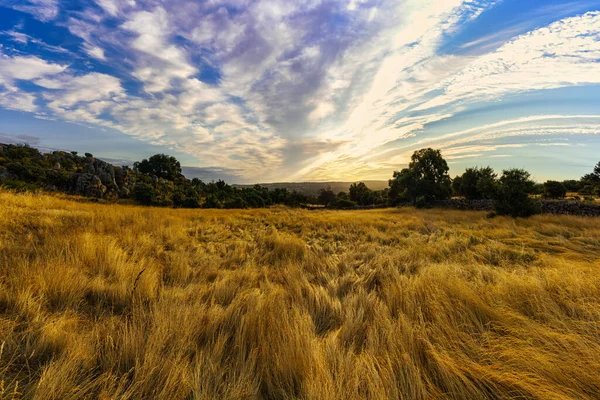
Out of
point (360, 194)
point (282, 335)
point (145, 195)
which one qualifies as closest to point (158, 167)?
point (145, 195)

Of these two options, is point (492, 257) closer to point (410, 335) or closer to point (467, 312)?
point (467, 312)

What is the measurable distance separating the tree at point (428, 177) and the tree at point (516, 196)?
65.2 feet

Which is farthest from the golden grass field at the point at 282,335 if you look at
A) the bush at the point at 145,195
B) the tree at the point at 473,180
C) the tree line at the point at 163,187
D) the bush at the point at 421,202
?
the tree at the point at 473,180

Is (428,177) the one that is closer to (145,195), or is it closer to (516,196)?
(516,196)

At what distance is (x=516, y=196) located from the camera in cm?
1716

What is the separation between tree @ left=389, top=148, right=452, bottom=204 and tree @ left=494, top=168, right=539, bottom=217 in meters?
19.9

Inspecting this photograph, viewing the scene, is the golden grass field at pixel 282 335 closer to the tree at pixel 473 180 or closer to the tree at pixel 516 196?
the tree at pixel 516 196

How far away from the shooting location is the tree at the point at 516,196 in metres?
16.5

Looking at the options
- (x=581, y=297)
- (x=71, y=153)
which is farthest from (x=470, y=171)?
(x=71, y=153)

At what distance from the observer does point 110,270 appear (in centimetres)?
361

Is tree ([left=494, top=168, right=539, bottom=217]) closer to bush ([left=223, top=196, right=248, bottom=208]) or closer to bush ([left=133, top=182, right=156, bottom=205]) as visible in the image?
bush ([left=223, top=196, right=248, bottom=208])

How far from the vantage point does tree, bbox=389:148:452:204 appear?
37969 millimetres

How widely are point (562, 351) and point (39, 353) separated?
4.30 meters

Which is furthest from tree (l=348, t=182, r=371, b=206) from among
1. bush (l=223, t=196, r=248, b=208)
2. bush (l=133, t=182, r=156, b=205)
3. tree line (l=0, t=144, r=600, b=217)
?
bush (l=133, t=182, r=156, b=205)
